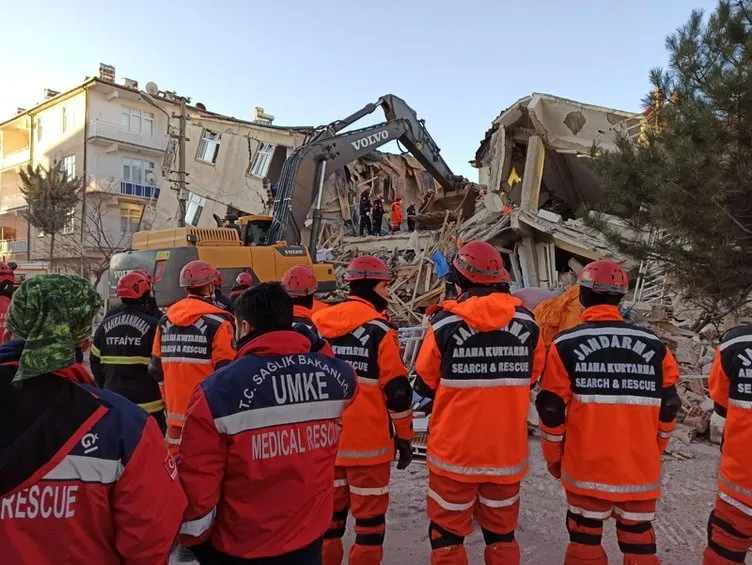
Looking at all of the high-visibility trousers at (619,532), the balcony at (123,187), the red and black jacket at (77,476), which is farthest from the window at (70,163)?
the red and black jacket at (77,476)

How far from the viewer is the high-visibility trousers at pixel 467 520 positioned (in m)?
3.15

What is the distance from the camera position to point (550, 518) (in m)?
4.56

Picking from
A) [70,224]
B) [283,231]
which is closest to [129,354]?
[283,231]

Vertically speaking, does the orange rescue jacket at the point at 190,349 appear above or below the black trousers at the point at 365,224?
below

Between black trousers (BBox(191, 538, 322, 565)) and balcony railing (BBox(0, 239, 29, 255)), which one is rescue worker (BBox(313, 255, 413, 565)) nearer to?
black trousers (BBox(191, 538, 322, 565))

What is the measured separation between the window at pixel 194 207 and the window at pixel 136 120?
9.75 metres

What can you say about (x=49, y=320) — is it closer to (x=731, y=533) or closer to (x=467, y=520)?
(x=467, y=520)

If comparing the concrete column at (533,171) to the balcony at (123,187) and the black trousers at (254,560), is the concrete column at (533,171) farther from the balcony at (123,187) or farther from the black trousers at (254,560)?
the balcony at (123,187)

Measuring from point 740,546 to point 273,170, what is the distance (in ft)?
77.1

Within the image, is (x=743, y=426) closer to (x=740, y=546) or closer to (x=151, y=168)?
(x=740, y=546)

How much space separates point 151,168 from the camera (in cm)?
3262

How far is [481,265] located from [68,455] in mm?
2402

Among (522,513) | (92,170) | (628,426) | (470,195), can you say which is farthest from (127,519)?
(92,170)

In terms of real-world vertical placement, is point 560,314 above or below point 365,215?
below
